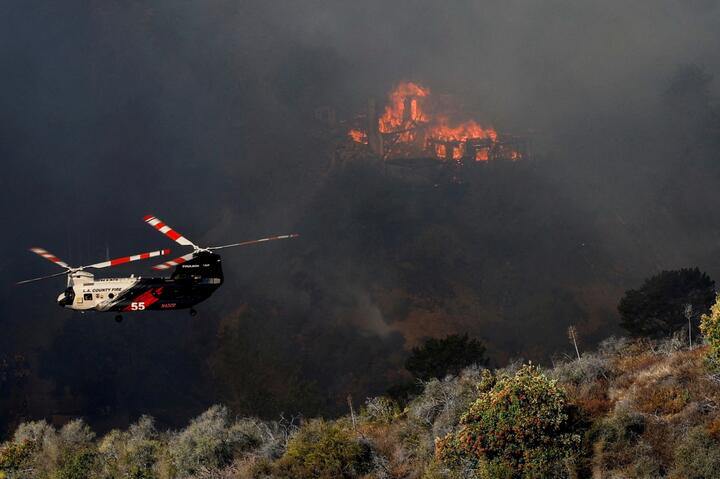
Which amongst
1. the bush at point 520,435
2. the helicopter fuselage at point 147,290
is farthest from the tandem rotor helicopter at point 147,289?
the bush at point 520,435

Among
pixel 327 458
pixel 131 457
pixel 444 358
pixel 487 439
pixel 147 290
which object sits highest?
pixel 147 290

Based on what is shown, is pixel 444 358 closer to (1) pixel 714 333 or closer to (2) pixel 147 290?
(2) pixel 147 290

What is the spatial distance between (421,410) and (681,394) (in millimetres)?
16705

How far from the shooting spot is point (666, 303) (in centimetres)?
11888

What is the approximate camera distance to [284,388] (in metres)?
192

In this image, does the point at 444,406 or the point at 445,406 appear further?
the point at 444,406

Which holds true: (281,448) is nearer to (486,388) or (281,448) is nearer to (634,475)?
(486,388)

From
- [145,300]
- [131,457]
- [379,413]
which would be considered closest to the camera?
[131,457]

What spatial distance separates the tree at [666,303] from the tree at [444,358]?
26.9 metres

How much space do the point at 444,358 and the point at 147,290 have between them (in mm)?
60607

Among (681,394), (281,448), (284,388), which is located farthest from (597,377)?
(284,388)

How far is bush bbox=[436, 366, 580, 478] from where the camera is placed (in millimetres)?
38188

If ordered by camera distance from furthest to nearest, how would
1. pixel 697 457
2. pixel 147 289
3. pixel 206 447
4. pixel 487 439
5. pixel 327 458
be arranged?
1. pixel 147 289
2. pixel 206 447
3. pixel 327 458
4. pixel 487 439
5. pixel 697 457

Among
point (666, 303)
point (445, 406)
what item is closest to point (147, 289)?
point (445, 406)
